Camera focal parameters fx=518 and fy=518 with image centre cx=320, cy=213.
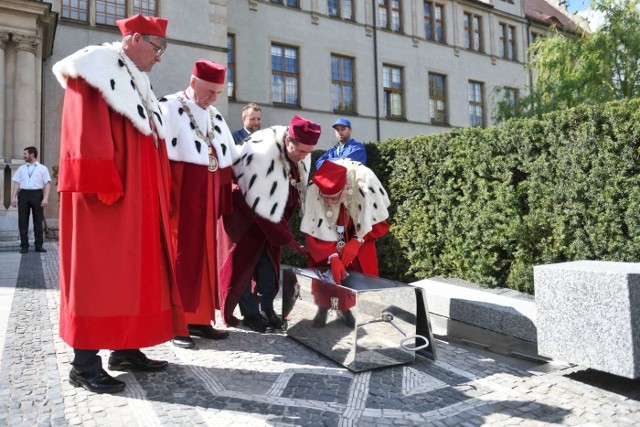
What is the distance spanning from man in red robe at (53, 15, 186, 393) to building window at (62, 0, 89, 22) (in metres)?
14.1

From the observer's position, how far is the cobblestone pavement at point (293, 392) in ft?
8.30

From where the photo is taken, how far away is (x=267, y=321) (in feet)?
14.3

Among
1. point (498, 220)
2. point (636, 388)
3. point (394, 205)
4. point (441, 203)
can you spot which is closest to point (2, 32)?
point (394, 205)

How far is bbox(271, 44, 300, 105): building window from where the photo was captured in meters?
20.2

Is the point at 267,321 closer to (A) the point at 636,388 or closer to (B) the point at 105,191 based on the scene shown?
(B) the point at 105,191

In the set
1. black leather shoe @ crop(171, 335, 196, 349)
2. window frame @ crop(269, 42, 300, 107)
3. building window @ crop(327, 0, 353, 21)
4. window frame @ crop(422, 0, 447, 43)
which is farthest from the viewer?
window frame @ crop(422, 0, 447, 43)

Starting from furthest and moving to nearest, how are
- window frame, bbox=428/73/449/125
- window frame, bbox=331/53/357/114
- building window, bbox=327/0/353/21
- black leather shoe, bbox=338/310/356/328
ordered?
window frame, bbox=428/73/449/125 < building window, bbox=327/0/353/21 < window frame, bbox=331/53/357/114 < black leather shoe, bbox=338/310/356/328

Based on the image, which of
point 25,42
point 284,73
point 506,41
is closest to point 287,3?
point 284,73

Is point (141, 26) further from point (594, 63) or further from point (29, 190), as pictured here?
point (594, 63)

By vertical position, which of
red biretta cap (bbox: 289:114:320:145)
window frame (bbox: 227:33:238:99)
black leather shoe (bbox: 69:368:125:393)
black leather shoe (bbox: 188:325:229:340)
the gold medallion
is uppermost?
window frame (bbox: 227:33:238:99)

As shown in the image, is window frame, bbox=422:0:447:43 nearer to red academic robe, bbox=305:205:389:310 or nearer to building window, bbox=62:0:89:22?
building window, bbox=62:0:89:22

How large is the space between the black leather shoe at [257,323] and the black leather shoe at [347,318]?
42.3 inches

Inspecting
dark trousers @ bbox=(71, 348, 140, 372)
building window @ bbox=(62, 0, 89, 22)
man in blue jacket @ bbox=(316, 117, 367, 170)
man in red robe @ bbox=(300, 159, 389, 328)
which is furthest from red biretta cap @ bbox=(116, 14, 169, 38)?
building window @ bbox=(62, 0, 89, 22)

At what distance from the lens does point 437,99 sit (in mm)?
25625
